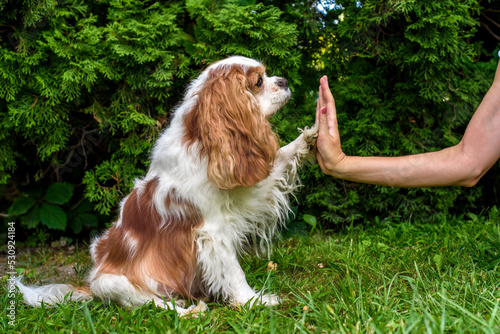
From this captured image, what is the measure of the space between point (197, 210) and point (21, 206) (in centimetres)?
244

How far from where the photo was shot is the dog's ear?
95.7 inches

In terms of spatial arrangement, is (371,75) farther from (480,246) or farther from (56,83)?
(56,83)

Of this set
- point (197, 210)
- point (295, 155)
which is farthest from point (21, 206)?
point (295, 155)

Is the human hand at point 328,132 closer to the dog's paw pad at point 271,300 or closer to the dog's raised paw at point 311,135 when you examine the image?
the dog's raised paw at point 311,135

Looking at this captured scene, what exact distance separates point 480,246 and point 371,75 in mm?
1764

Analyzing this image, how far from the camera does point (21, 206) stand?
4.12m

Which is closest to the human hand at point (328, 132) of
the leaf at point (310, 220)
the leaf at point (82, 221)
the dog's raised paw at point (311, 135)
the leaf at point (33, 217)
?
the dog's raised paw at point (311, 135)

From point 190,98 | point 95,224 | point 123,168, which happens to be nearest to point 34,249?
point 95,224

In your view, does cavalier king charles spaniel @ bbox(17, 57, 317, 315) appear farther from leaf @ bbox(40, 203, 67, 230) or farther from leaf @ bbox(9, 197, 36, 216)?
leaf @ bbox(9, 197, 36, 216)

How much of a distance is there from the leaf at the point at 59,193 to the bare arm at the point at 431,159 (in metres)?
2.57

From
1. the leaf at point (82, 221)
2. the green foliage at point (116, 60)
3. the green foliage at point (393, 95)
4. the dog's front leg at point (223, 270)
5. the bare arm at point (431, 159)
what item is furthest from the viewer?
the leaf at point (82, 221)

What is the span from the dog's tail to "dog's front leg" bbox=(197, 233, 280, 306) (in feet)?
2.43

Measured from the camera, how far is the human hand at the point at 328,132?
98.8 inches

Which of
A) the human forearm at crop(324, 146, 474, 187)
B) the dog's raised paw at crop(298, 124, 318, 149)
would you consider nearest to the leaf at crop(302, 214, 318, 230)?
the dog's raised paw at crop(298, 124, 318, 149)
